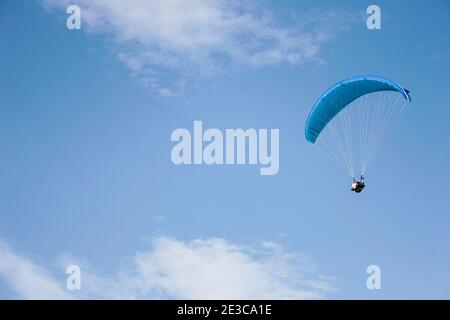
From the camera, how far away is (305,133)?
28.8 m

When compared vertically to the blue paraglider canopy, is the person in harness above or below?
below

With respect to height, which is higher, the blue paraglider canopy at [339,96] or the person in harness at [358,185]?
the blue paraglider canopy at [339,96]

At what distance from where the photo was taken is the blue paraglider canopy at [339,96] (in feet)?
83.3

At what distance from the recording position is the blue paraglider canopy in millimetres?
25375

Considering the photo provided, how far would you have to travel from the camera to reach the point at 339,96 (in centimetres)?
2664
